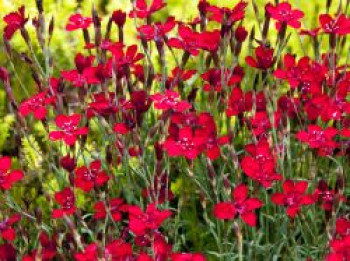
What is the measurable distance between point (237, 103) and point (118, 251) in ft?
Answer: 2.04

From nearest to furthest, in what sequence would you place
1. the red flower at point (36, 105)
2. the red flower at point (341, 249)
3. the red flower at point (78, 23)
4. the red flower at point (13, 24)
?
the red flower at point (341, 249)
the red flower at point (36, 105)
the red flower at point (13, 24)
the red flower at point (78, 23)

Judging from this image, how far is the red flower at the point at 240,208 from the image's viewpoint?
1.95 metres

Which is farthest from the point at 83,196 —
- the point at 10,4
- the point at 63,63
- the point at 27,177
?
the point at 10,4

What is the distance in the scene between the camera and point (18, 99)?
369 centimetres

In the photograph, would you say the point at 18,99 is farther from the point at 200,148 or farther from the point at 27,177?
the point at 200,148

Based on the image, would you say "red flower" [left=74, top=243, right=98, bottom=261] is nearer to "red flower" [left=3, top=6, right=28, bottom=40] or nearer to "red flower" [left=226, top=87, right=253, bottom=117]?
"red flower" [left=226, top=87, right=253, bottom=117]

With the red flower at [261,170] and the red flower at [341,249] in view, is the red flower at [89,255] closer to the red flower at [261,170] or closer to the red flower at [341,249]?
the red flower at [261,170]

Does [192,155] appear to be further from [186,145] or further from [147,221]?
[147,221]

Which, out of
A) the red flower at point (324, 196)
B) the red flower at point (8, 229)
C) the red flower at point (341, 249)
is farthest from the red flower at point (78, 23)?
the red flower at point (341, 249)

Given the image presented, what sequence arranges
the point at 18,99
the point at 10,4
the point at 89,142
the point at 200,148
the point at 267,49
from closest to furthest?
the point at 200,148, the point at 267,49, the point at 89,142, the point at 18,99, the point at 10,4

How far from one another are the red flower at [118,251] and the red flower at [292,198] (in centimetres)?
39

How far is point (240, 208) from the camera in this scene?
6.57 ft

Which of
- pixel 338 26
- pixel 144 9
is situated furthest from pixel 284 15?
pixel 144 9

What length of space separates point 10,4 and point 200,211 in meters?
1.67
